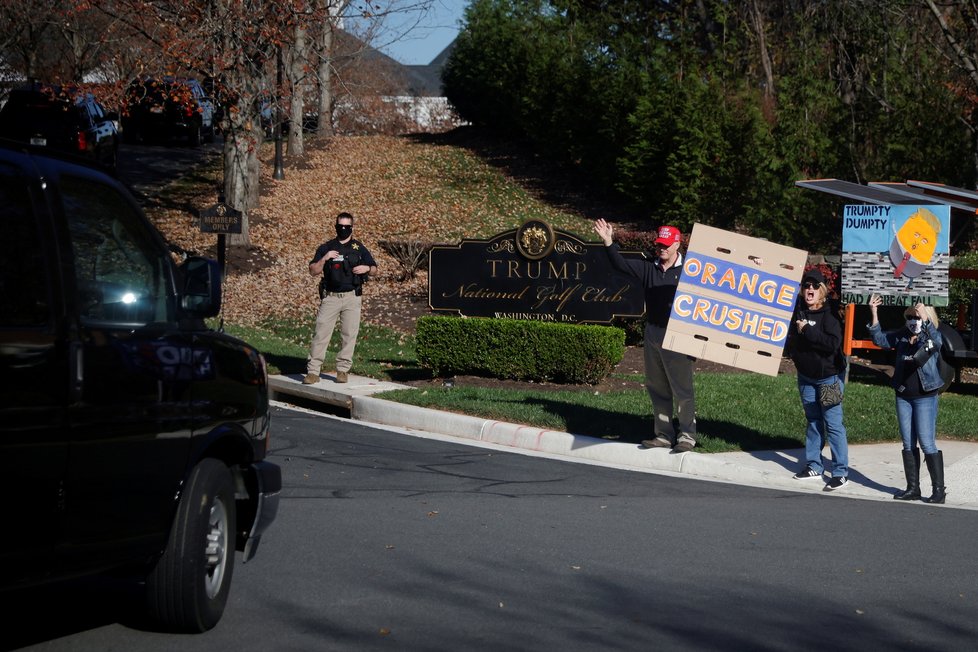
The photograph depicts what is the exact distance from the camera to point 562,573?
6738 mm

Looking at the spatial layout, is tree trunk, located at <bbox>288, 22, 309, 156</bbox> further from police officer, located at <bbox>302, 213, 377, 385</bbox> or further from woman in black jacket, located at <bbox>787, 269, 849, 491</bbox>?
woman in black jacket, located at <bbox>787, 269, 849, 491</bbox>

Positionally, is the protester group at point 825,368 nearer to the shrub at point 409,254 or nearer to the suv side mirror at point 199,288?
the suv side mirror at point 199,288

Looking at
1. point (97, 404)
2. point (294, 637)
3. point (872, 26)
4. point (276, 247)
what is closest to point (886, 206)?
point (294, 637)

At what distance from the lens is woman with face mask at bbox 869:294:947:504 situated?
30.9ft

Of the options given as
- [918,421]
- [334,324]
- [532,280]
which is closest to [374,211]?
[532,280]

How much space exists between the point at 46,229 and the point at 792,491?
269 inches

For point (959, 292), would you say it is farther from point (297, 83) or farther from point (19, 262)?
point (19, 262)

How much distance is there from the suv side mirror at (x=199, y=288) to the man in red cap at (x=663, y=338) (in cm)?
529

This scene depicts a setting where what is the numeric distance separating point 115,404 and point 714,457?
682 cm

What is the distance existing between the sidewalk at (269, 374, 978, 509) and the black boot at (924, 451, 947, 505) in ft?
0.32

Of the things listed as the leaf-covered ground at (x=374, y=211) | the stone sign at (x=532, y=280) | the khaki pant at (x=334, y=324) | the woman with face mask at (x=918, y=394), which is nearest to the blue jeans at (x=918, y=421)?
the woman with face mask at (x=918, y=394)

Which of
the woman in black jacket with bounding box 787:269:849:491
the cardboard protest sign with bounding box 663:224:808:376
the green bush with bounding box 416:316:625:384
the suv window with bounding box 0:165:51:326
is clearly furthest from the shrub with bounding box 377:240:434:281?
the suv window with bounding box 0:165:51:326

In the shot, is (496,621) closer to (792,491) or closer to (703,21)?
(792,491)

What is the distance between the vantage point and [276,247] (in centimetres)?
2675
